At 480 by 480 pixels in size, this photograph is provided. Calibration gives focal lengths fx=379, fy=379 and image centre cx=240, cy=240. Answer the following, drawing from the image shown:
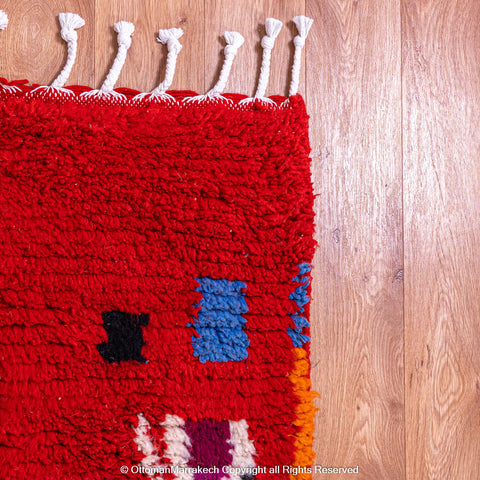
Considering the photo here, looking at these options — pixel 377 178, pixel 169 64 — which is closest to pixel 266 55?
pixel 169 64

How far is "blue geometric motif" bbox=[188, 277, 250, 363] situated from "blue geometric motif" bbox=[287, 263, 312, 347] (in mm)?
72

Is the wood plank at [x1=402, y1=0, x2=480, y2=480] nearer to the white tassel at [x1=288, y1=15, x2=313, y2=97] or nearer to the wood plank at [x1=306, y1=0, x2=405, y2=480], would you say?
the wood plank at [x1=306, y1=0, x2=405, y2=480]

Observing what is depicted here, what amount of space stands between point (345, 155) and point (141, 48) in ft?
1.25

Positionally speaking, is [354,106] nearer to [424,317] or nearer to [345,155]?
[345,155]

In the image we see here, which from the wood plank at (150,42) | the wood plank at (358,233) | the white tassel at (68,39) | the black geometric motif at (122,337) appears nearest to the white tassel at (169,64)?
the wood plank at (150,42)

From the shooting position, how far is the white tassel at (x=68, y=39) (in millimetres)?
601

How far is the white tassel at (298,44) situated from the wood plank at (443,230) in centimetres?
18

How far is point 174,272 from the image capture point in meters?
0.58

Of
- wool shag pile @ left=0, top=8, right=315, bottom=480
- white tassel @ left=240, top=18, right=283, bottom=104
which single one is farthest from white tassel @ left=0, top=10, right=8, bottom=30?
white tassel @ left=240, top=18, right=283, bottom=104

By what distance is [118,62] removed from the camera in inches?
23.7

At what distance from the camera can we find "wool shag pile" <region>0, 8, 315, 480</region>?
562 millimetres

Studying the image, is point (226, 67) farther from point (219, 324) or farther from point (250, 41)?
point (219, 324)

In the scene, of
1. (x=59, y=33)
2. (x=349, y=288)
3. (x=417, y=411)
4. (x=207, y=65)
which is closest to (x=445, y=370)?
(x=417, y=411)

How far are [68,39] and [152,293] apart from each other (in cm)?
43
